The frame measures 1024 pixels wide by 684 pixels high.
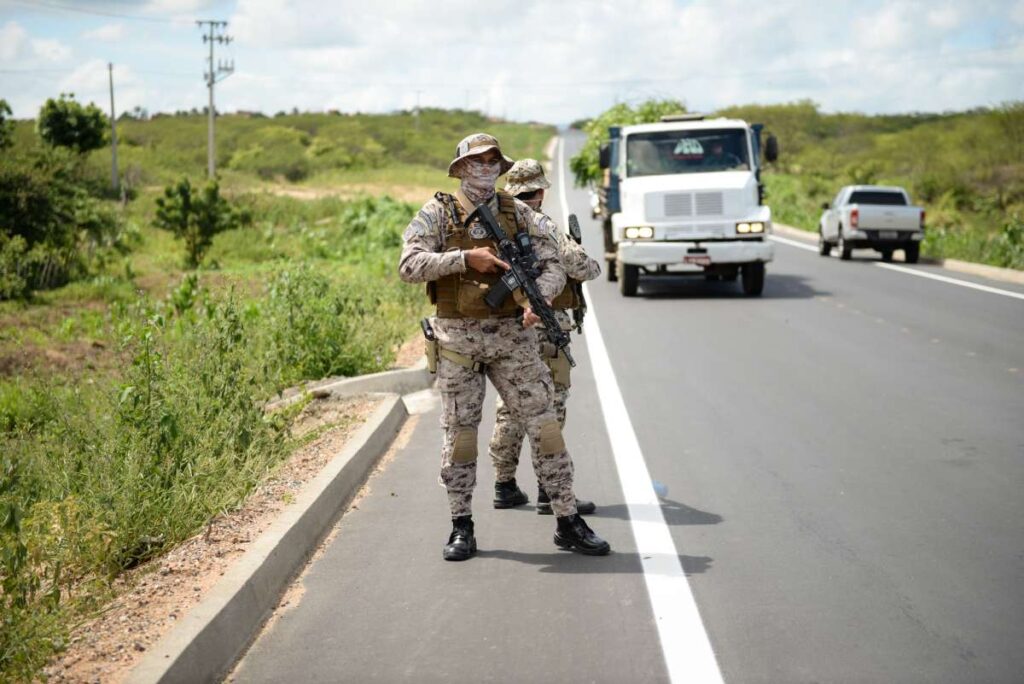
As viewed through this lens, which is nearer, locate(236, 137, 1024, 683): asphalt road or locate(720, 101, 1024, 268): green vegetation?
locate(236, 137, 1024, 683): asphalt road

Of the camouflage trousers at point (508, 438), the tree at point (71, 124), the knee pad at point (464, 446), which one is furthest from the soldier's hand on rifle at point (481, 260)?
the tree at point (71, 124)

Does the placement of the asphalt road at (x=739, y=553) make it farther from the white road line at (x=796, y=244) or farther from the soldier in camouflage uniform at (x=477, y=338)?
the white road line at (x=796, y=244)

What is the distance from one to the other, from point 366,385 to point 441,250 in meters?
4.91

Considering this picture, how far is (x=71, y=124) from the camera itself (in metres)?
64.8

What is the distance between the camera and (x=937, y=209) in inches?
1682

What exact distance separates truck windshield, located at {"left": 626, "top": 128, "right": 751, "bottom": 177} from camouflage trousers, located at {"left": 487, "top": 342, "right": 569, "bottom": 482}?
1277 cm

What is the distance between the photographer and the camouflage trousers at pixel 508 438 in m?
6.85

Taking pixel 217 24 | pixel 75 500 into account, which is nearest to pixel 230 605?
pixel 75 500

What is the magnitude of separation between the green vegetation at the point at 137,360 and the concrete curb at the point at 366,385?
0.96 ft

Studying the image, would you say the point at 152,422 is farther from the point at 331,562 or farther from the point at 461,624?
the point at 461,624

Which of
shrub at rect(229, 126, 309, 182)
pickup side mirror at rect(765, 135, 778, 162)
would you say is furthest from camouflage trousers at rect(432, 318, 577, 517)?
shrub at rect(229, 126, 309, 182)

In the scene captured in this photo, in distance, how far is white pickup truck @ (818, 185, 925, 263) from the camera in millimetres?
25062

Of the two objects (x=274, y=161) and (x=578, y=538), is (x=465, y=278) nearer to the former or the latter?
(x=578, y=538)

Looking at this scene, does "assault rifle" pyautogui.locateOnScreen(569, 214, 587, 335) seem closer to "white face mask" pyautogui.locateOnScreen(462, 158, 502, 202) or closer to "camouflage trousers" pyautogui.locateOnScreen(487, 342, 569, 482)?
"camouflage trousers" pyautogui.locateOnScreen(487, 342, 569, 482)
